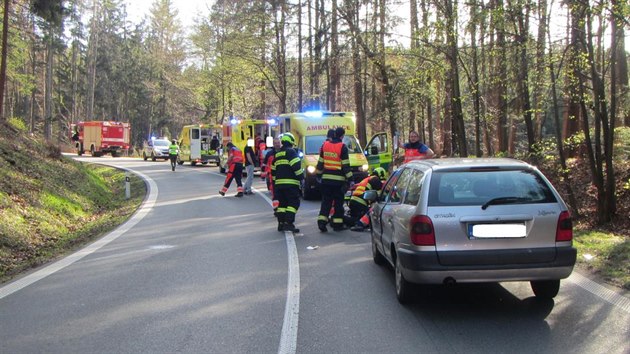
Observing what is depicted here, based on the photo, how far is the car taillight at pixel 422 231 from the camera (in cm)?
524

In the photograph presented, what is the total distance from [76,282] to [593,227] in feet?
30.3

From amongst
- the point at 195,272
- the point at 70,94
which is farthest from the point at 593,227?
the point at 70,94

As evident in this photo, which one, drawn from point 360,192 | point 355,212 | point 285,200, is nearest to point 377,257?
point 285,200

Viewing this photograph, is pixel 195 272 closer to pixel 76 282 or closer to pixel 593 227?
pixel 76 282

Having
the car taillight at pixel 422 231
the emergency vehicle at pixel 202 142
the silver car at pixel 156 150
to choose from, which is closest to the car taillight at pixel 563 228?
the car taillight at pixel 422 231

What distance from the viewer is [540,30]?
12.0m

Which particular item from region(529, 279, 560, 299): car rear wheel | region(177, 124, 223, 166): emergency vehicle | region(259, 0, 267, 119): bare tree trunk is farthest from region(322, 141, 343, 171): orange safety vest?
region(177, 124, 223, 166): emergency vehicle

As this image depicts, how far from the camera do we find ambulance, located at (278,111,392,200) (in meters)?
16.2

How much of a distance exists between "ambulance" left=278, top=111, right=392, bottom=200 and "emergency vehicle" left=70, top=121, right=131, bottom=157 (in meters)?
34.6

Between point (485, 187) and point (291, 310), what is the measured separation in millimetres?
2302

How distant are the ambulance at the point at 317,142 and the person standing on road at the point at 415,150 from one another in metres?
3.51

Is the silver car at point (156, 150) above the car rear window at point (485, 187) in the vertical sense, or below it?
above

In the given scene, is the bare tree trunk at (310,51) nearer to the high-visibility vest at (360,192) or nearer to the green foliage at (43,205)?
the green foliage at (43,205)

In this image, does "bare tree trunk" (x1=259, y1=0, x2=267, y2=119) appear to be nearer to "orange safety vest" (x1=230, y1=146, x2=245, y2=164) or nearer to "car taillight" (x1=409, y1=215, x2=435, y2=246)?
"orange safety vest" (x1=230, y1=146, x2=245, y2=164)
